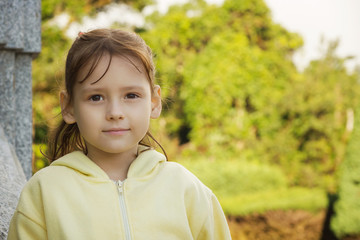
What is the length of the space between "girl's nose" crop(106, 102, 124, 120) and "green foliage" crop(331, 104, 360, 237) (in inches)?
358

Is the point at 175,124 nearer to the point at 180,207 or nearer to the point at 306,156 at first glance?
the point at 306,156

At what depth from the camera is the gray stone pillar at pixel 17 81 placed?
2164 millimetres

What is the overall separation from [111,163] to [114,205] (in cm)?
20

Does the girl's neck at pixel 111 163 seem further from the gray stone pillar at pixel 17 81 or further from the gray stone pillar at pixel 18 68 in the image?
the gray stone pillar at pixel 18 68

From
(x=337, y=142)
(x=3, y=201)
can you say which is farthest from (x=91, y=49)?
(x=337, y=142)

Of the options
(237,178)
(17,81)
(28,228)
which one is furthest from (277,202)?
(28,228)

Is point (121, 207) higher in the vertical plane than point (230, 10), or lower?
lower

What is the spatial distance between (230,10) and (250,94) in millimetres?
4046

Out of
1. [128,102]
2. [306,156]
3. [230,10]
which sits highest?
[230,10]

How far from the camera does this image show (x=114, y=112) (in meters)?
1.50

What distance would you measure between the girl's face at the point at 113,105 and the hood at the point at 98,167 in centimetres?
7

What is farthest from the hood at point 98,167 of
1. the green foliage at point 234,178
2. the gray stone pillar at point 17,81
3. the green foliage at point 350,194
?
the green foliage at point 234,178

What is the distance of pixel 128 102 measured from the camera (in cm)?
155

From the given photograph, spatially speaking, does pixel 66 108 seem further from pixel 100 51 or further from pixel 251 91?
pixel 251 91
